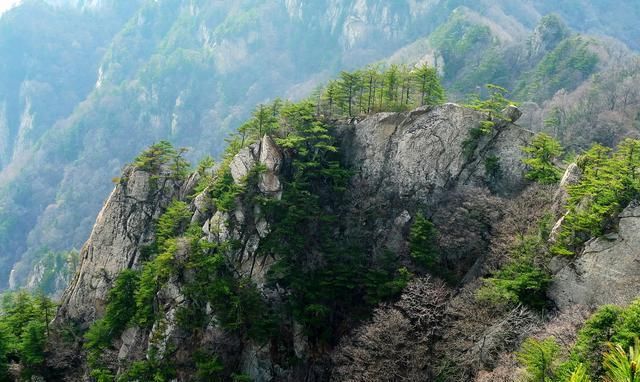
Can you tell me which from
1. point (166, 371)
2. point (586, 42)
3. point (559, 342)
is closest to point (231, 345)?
point (166, 371)

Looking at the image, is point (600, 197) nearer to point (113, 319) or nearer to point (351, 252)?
point (351, 252)

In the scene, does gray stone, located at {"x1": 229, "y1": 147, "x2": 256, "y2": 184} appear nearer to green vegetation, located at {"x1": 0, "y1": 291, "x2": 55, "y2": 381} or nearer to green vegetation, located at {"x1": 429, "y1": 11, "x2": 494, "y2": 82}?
green vegetation, located at {"x1": 0, "y1": 291, "x2": 55, "y2": 381}

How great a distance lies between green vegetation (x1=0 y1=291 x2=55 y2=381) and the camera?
42.3m

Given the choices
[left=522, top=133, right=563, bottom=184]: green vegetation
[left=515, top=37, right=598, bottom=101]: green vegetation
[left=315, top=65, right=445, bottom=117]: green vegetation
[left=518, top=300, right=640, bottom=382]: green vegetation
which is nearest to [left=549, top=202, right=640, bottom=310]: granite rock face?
[left=518, top=300, right=640, bottom=382]: green vegetation

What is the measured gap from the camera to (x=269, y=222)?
42.3m

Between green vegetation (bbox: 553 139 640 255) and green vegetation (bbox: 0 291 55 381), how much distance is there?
3745 centimetres

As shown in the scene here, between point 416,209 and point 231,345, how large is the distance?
16.9 meters

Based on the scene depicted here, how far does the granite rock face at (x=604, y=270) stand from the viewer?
95.0 ft

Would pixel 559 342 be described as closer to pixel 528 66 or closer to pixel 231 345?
pixel 231 345

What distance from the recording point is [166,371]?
3766 centimetres

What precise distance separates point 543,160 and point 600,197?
9.42 m

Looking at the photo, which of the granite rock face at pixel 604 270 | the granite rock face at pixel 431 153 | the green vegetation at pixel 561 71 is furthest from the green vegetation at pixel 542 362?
the green vegetation at pixel 561 71

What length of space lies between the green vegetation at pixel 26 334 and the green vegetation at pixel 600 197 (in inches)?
1475

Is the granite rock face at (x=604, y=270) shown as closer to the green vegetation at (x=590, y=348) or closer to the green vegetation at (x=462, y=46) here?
the green vegetation at (x=590, y=348)
